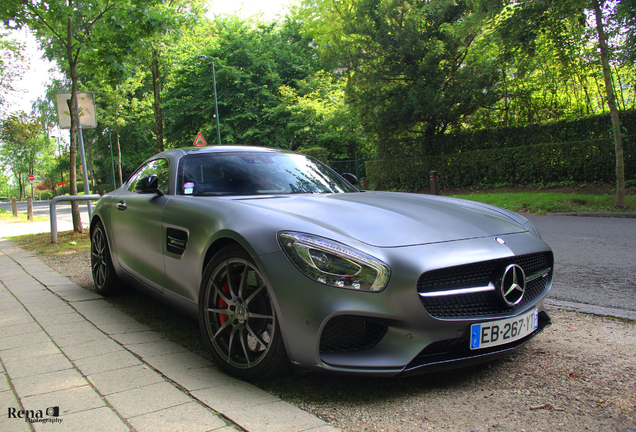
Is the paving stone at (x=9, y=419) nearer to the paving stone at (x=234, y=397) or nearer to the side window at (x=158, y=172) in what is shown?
the paving stone at (x=234, y=397)

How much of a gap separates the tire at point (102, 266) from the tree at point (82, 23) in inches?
229

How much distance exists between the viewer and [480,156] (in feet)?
60.8

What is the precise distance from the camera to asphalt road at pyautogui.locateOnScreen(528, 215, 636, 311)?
4.25 metres

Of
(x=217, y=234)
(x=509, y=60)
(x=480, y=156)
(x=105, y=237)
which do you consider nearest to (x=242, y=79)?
(x=480, y=156)

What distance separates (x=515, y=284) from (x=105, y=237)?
3990mm

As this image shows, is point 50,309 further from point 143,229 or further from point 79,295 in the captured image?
point 143,229

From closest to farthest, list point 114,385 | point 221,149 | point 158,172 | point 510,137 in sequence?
1. point 114,385
2. point 221,149
3. point 158,172
4. point 510,137

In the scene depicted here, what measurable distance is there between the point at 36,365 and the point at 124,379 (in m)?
0.69

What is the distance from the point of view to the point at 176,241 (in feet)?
10.9

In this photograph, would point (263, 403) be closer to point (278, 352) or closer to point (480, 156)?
point (278, 352)

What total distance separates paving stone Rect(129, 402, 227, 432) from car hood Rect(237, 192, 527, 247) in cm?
97

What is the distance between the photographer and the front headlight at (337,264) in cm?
226

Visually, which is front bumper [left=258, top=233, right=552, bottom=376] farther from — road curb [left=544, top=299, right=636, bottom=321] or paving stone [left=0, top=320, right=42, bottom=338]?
paving stone [left=0, top=320, right=42, bottom=338]

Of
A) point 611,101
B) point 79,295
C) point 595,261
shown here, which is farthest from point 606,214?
point 79,295
